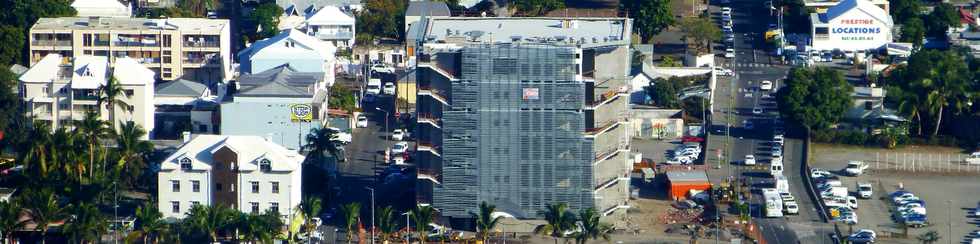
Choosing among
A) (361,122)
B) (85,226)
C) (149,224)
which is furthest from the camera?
(361,122)

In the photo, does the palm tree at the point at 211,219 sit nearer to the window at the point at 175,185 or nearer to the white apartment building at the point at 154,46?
the window at the point at 175,185

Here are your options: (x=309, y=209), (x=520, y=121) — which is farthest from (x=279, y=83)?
(x=520, y=121)

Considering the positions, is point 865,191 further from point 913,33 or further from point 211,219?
point 913,33

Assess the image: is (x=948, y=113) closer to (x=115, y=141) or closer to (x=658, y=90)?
(x=658, y=90)

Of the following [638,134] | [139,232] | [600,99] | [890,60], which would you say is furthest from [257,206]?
[890,60]

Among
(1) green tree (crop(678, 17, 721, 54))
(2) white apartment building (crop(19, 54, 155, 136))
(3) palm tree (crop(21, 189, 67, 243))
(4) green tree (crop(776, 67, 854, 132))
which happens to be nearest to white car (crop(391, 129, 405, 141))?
(2) white apartment building (crop(19, 54, 155, 136))

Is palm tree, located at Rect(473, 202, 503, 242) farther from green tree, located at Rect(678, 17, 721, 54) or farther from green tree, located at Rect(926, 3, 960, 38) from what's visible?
green tree, located at Rect(926, 3, 960, 38)

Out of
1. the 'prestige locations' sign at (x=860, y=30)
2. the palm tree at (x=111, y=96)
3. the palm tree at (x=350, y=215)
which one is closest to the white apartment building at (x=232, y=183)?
the palm tree at (x=350, y=215)
